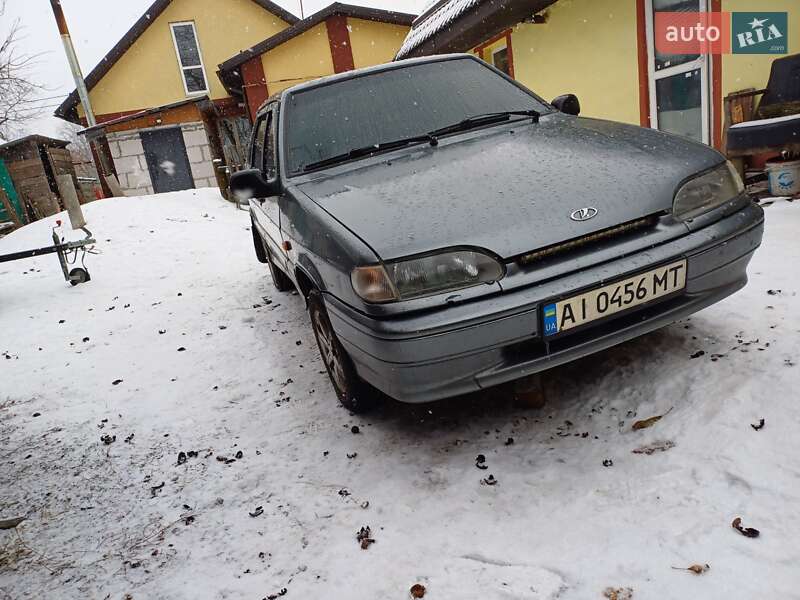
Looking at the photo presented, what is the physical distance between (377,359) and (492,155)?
1.16 metres

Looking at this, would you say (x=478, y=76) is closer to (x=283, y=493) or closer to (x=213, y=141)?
(x=283, y=493)

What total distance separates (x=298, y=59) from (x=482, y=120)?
48.2ft

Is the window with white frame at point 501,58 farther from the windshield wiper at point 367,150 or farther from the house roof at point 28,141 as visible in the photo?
the house roof at point 28,141

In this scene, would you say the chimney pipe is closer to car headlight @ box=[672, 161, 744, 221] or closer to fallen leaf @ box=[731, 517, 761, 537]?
car headlight @ box=[672, 161, 744, 221]

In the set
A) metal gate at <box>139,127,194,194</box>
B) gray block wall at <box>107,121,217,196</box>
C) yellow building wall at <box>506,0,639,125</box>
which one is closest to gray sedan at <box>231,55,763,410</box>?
yellow building wall at <box>506,0,639,125</box>

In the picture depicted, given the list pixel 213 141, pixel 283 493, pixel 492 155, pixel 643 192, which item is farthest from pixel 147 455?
pixel 213 141

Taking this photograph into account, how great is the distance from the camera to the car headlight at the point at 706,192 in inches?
83.7

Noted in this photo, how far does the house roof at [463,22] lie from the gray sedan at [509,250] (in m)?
5.28

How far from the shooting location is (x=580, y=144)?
8.08ft

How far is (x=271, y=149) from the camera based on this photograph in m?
3.37

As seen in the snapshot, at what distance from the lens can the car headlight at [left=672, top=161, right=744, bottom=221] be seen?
2125mm

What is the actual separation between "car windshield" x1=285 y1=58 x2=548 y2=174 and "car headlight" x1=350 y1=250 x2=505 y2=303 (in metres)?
1.22

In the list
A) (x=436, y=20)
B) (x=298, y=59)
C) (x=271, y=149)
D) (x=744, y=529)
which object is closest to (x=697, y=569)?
(x=744, y=529)

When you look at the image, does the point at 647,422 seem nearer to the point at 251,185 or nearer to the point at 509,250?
the point at 509,250
